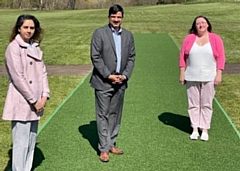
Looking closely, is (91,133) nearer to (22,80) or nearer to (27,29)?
(22,80)

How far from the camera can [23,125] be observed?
4.88 metres

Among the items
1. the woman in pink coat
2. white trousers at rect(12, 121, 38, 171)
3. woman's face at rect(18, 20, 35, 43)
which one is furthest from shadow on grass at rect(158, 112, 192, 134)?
woman's face at rect(18, 20, 35, 43)

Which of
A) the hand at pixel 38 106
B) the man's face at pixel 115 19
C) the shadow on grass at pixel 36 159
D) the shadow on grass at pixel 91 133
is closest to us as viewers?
the hand at pixel 38 106

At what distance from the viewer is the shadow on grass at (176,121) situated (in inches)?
297

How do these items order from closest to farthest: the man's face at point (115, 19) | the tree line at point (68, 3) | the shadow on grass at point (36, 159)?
the man's face at point (115, 19) < the shadow on grass at point (36, 159) < the tree line at point (68, 3)

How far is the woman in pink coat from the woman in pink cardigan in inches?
98.7

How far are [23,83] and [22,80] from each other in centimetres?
3

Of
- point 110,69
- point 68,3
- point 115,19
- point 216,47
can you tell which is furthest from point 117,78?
point 68,3

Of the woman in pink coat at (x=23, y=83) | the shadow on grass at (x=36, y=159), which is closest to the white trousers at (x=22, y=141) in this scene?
the woman in pink coat at (x=23, y=83)

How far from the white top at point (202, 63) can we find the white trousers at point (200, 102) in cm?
12

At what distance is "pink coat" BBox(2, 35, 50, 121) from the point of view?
4688 millimetres

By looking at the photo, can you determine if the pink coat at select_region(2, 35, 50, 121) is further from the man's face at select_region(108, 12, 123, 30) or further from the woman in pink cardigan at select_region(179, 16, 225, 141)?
the woman in pink cardigan at select_region(179, 16, 225, 141)

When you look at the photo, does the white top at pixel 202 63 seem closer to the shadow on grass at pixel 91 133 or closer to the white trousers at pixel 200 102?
the white trousers at pixel 200 102

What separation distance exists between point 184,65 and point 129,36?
54.8 inches
